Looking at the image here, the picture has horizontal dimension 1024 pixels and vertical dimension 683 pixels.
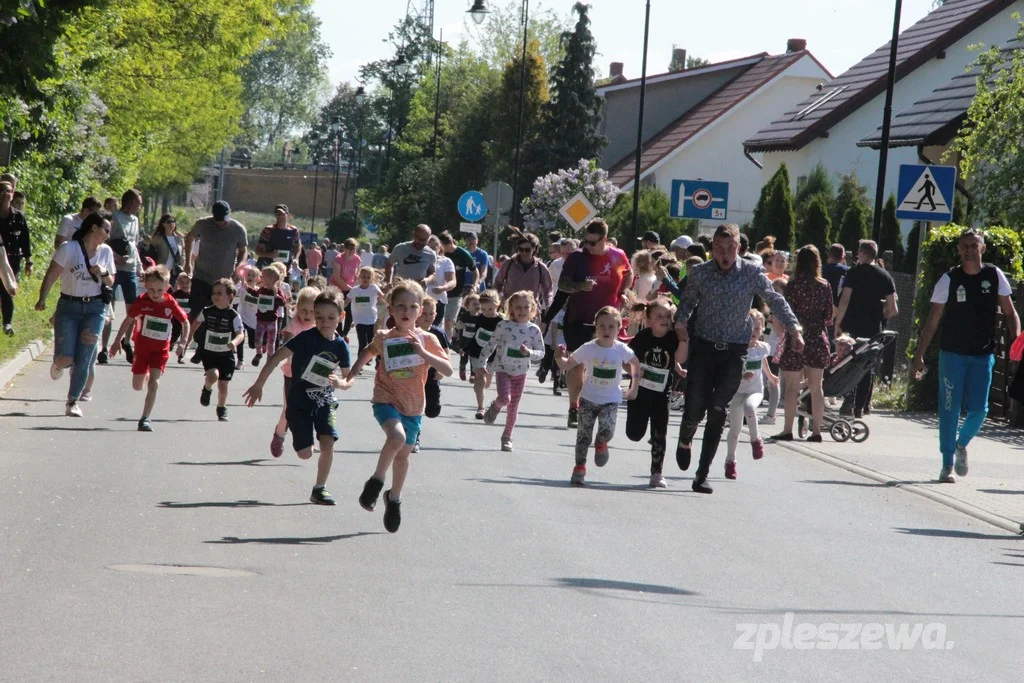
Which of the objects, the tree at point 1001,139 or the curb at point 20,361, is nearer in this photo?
the curb at point 20,361

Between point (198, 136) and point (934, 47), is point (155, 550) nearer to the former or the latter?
point (934, 47)

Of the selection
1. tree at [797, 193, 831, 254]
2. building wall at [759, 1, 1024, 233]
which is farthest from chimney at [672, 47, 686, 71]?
tree at [797, 193, 831, 254]

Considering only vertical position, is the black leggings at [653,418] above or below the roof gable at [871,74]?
below

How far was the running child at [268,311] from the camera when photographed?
66.7ft

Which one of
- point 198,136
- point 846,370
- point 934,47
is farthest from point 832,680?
point 198,136

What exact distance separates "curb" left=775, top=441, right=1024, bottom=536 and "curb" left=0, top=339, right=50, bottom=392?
8039 mm

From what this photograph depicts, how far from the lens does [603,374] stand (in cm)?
1199

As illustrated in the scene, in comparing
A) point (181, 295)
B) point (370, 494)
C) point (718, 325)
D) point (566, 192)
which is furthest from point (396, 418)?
point (566, 192)

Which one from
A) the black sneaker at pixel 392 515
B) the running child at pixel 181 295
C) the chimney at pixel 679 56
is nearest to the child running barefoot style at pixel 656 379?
the black sneaker at pixel 392 515

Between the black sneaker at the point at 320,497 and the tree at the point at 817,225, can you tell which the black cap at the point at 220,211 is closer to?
the black sneaker at the point at 320,497

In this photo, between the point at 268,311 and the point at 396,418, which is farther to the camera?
the point at 268,311

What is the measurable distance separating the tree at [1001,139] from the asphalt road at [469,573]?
14.2 metres

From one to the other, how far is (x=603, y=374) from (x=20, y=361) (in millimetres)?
9723

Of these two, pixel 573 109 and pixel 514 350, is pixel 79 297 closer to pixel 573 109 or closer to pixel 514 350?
pixel 514 350
